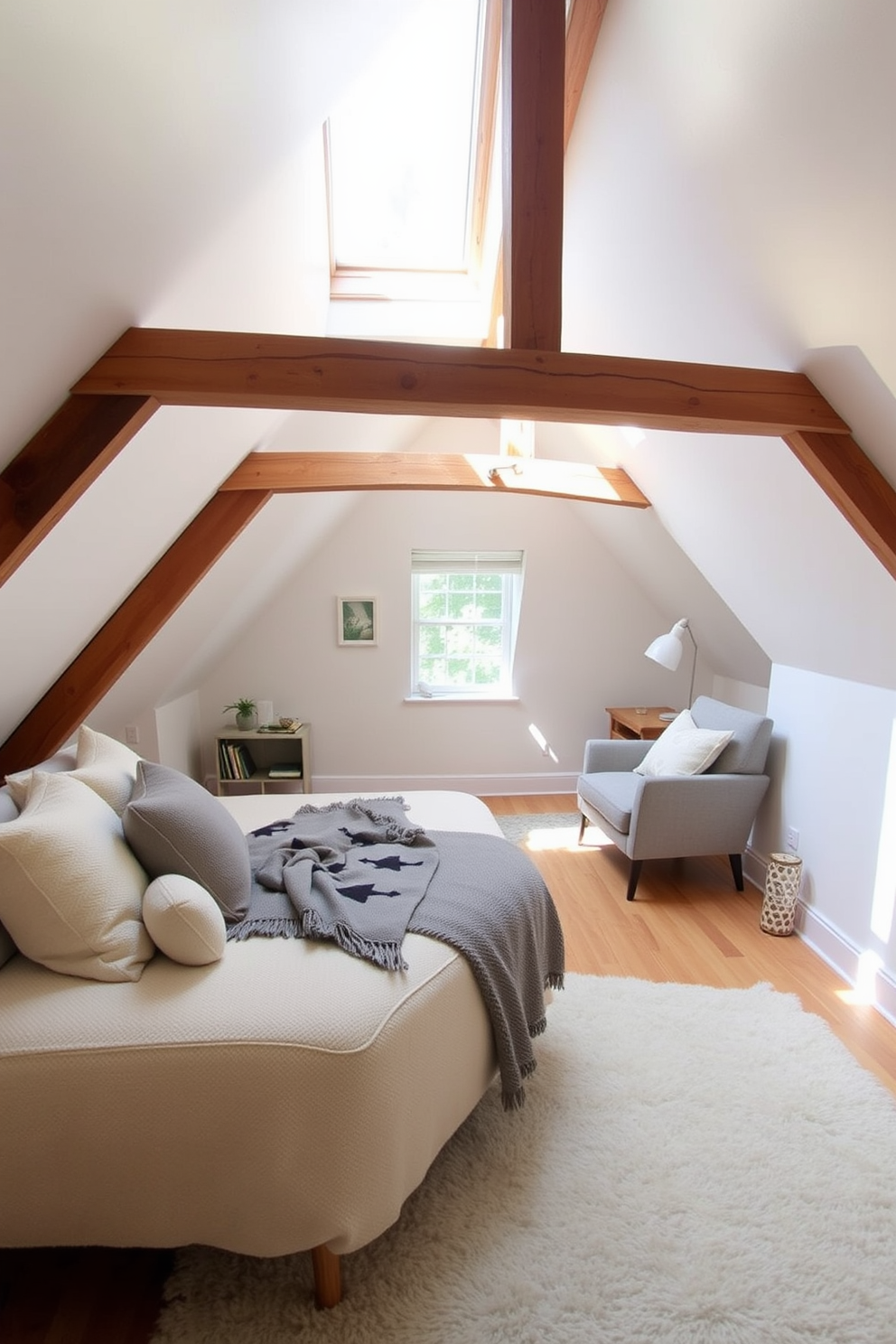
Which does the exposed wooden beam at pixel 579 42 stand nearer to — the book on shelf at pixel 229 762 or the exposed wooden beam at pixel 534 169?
the exposed wooden beam at pixel 534 169

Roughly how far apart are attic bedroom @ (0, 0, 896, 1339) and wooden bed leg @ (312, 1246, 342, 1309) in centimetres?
163

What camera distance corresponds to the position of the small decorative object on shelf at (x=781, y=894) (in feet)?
10.2

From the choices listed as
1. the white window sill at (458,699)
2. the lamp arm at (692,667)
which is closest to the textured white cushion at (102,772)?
the white window sill at (458,699)

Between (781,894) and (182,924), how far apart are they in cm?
261

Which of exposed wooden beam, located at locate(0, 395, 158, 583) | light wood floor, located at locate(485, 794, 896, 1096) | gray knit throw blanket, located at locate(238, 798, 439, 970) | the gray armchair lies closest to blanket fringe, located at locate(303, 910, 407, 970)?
gray knit throw blanket, located at locate(238, 798, 439, 970)

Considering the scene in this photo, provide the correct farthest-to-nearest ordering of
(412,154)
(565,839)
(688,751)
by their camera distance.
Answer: (565,839), (688,751), (412,154)

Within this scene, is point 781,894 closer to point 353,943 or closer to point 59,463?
point 353,943

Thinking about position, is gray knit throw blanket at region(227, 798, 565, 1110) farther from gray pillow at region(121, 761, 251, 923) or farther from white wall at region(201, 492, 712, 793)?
white wall at region(201, 492, 712, 793)

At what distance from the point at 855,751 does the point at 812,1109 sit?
1.34 metres

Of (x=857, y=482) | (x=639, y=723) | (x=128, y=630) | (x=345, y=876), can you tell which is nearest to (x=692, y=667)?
(x=639, y=723)

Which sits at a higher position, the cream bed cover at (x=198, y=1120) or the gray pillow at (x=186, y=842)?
the gray pillow at (x=186, y=842)

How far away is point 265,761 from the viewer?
4.77 m

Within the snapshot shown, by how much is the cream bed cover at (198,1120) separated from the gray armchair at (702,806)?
213 centimetres

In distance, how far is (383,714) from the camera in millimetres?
4895
